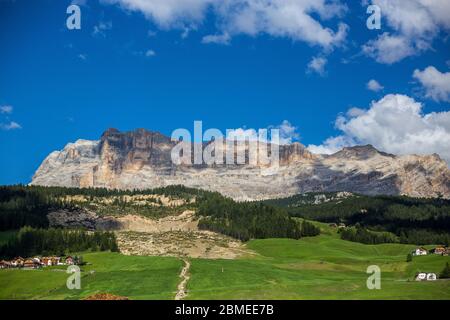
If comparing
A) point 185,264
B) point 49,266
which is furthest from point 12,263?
point 185,264

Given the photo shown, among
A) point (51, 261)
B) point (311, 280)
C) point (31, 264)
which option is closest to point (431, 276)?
point (311, 280)

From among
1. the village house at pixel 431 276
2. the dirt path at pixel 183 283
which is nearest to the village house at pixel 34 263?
the dirt path at pixel 183 283

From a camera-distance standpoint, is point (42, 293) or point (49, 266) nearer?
point (42, 293)

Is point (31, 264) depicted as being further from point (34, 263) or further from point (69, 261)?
point (69, 261)

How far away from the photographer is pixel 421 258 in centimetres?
17525

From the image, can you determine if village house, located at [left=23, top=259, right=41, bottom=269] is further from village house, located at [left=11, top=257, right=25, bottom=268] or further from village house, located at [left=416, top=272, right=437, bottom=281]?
village house, located at [left=416, top=272, right=437, bottom=281]

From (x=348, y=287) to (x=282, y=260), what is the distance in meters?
76.5

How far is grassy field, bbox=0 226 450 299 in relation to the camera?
10544 centimetres

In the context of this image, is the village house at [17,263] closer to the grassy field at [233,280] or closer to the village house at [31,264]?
the village house at [31,264]

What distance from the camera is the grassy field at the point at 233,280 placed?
10544 centimetres

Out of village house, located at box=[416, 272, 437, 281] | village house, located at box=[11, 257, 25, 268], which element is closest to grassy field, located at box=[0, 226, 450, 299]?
village house, located at box=[416, 272, 437, 281]

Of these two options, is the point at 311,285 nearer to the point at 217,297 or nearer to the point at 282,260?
the point at 217,297

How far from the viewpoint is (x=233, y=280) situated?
5182 inches
